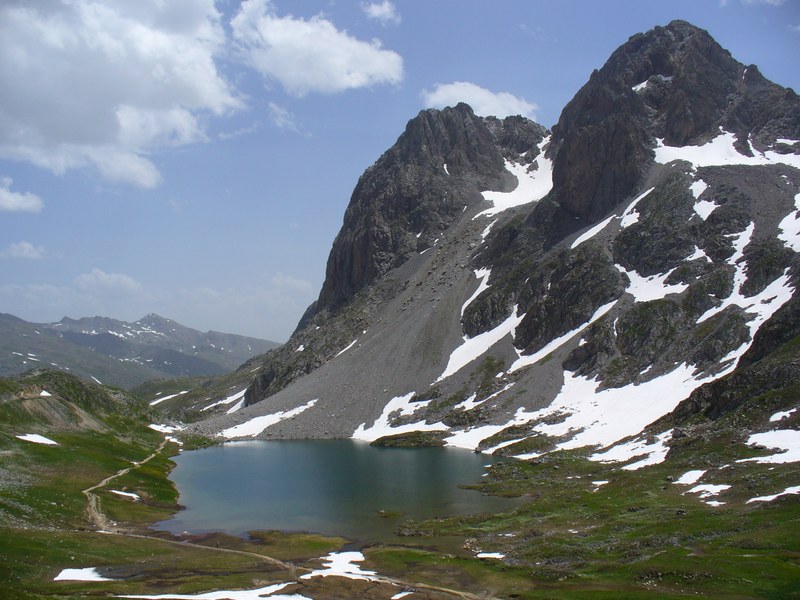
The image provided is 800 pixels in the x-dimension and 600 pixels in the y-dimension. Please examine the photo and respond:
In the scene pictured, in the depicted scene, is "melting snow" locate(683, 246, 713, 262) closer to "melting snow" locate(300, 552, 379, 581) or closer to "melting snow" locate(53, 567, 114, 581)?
"melting snow" locate(300, 552, 379, 581)

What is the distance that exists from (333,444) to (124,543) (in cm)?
7288

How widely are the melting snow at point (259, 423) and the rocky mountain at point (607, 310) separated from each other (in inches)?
25.4

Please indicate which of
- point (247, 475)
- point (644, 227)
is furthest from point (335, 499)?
point (644, 227)

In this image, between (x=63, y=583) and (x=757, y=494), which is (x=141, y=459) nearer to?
(x=63, y=583)

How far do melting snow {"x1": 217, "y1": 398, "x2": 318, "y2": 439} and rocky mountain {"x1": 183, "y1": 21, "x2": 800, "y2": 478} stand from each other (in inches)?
25.4

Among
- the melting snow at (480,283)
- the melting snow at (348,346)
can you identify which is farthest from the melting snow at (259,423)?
the melting snow at (480,283)

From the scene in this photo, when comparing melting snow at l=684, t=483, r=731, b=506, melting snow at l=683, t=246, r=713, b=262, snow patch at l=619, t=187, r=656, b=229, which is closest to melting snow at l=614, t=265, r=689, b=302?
melting snow at l=683, t=246, r=713, b=262

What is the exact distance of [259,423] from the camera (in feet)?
475

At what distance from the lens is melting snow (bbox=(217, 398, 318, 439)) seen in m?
141

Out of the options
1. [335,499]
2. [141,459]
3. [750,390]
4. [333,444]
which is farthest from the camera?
[333,444]

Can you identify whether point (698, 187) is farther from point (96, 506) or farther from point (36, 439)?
point (36, 439)

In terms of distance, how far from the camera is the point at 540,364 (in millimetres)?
127375

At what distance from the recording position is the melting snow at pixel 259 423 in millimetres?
141125

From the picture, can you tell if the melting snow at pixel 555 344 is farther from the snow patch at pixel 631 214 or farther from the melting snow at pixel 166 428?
the melting snow at pixel 166 428
